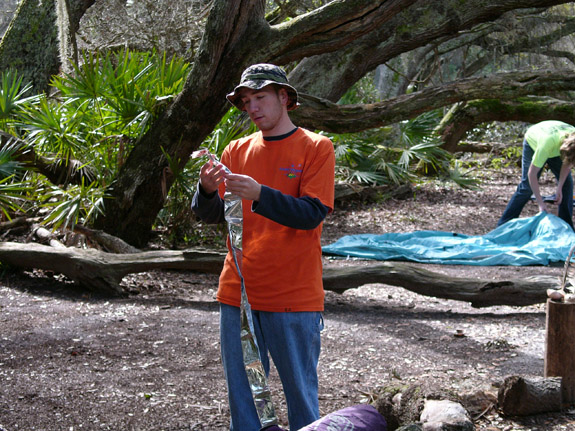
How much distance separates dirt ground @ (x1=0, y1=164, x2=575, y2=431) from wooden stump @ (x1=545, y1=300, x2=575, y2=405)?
0.51 ft

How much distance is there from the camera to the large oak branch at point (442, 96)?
7.37m

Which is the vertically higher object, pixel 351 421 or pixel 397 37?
pixel 397 37

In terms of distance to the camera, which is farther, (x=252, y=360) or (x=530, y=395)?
(x=530, y=395)

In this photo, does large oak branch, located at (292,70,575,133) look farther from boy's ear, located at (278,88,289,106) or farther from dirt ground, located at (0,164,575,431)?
boy's ear, located at (278,88,289,106)

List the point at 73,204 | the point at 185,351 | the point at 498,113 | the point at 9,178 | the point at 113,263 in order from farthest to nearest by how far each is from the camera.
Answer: the point at 498,113 < the point at 73,204 < the point at 9,178 < the point at 113,263 < the point at 185,351

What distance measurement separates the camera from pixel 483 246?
8703mm

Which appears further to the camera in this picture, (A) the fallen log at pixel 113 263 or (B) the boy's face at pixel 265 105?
(A) the fallen log at pixel 113 263

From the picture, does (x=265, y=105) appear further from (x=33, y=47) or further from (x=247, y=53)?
(x=33, y=47)

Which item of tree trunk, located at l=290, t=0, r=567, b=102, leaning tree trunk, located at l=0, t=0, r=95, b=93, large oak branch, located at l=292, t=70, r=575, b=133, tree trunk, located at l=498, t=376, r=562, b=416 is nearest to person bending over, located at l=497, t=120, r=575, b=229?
large oak branch, located at l=292, t=70, r=575, b=133

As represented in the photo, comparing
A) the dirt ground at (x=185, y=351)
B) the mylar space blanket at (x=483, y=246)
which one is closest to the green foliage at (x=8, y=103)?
the dirt ground at (x=185, y=351)

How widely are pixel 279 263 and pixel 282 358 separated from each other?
1.18 feet

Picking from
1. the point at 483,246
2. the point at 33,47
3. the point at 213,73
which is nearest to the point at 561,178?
the point at 483,246

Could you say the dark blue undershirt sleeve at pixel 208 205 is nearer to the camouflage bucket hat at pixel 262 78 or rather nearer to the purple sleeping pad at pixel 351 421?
the camouflage bucket hat at pixel 262 78

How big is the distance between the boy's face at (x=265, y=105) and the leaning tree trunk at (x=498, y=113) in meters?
10.8
